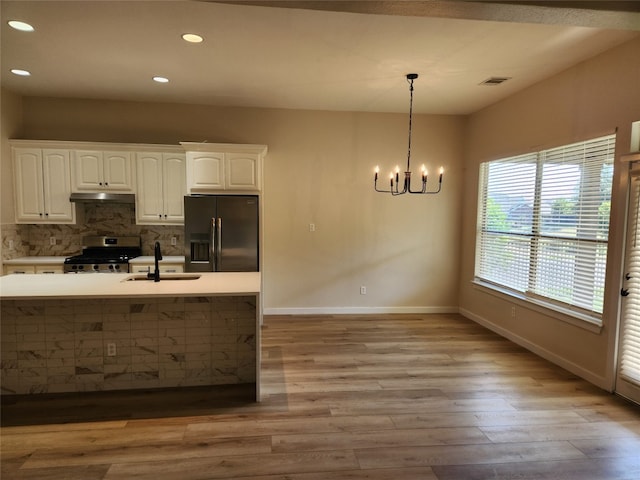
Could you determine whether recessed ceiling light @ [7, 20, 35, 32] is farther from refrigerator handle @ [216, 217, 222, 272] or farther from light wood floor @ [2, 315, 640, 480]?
light wood floor @ [2, 315, 640, 480]

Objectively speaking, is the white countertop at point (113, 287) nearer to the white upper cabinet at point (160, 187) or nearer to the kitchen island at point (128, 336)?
the kitchen island at point (128, 336)

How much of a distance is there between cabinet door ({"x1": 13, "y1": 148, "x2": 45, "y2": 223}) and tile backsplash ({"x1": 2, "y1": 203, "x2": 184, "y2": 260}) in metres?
0.29

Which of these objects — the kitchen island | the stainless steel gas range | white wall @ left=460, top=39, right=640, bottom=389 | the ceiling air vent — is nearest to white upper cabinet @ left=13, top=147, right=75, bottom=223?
the stainless steel gas range

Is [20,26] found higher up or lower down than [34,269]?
higher up

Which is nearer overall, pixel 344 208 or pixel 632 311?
pixel 632 311

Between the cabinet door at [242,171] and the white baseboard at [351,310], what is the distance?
1796mm

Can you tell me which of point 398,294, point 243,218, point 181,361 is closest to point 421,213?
point 398,294

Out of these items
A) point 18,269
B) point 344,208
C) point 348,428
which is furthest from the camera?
point 344,208

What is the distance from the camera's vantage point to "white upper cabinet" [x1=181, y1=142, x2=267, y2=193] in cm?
445

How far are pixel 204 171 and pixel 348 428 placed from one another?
3.30m

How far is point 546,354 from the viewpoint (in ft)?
12.3

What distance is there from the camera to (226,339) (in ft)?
10.2

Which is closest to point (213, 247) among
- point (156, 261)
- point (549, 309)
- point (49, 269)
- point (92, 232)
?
point (156, 261)

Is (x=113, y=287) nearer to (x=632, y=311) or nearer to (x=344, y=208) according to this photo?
(x=344, y=208)
